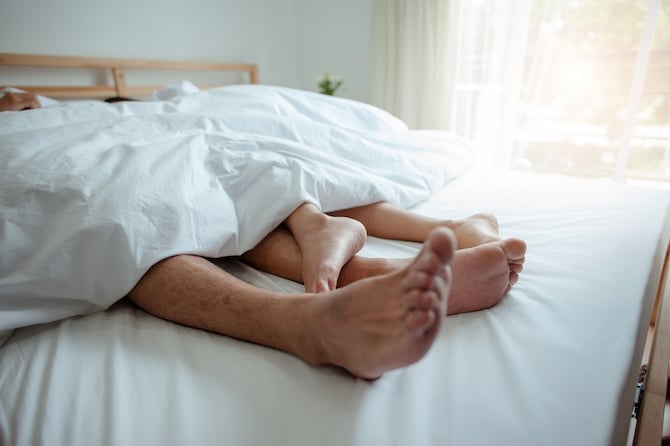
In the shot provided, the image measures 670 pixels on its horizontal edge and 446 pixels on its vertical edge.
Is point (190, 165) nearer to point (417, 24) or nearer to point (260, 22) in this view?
point (417, 24)

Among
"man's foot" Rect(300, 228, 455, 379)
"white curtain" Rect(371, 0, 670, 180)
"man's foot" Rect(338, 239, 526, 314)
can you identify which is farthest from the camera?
"white curtain" Rect(371, 0, 670, 180)

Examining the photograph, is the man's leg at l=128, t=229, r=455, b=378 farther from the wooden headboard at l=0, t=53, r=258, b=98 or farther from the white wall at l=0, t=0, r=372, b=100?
the white wall at l=0, t=0, r=372, b=100

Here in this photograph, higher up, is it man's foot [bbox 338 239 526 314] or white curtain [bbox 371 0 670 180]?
white curtain [bbox 371 0 670 180]

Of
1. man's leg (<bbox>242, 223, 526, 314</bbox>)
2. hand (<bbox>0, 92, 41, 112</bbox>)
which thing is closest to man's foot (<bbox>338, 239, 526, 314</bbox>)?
man's leg (<bbox>242, 223, 526, 314</bbox>)

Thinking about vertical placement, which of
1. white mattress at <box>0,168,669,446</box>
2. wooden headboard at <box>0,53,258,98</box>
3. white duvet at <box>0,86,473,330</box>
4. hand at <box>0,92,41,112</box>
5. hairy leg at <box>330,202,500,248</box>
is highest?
wooden headboard at <box>0,53,258,98</box>

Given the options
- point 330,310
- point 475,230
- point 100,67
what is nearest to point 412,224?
point 475,230

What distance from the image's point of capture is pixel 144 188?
66 cm

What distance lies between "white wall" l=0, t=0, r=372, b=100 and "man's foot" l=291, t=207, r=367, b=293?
1956 mm

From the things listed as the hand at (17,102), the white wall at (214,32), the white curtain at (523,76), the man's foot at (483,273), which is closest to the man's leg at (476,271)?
the man's foot at (483,273)

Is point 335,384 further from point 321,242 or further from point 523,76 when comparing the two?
point 523,76

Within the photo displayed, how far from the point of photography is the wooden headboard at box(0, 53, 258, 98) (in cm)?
180

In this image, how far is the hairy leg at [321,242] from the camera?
22.4 inches

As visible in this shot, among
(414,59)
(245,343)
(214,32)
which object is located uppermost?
(214,32)

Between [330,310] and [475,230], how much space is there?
39cm
